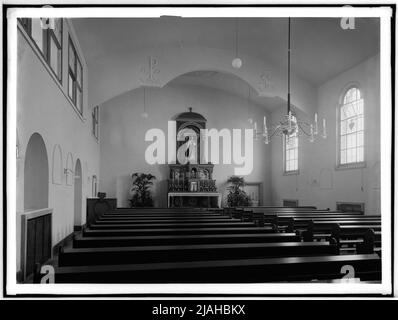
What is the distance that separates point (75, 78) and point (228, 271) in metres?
7.47

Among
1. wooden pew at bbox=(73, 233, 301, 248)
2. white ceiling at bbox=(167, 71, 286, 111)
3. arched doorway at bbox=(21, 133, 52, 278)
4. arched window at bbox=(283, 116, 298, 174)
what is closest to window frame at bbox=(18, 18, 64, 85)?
arched doorway at bbox=(21, 133, 52, 278)

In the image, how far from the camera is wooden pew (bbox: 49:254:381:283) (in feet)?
5.96

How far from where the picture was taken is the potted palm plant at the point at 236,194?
1452 centimetres

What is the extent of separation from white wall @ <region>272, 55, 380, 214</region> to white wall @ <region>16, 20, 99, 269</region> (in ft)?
22.1

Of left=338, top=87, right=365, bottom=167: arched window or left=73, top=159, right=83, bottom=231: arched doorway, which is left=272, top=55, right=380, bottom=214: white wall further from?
left=73, top=159, right=83, bottom=231: arched doorway

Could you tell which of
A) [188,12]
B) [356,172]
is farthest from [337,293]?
[356,172]

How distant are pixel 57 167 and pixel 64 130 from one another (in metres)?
0.97

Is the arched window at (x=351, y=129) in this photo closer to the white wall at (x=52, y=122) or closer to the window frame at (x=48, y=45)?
the white wall at (x=52, y=122)

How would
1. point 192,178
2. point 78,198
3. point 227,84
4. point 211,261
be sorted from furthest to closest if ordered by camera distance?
point 227,84 < point 192,178 < point 78,198 < point 211,261

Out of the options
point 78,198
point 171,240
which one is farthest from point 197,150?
point 171,240

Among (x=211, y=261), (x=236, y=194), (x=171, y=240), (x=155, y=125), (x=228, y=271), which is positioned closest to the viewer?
Result: (x=228, y=271)

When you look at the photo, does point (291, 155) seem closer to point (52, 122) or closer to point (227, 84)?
point (227, 84)

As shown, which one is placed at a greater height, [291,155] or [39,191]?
[291,155]

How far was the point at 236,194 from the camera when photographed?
14.6 m
